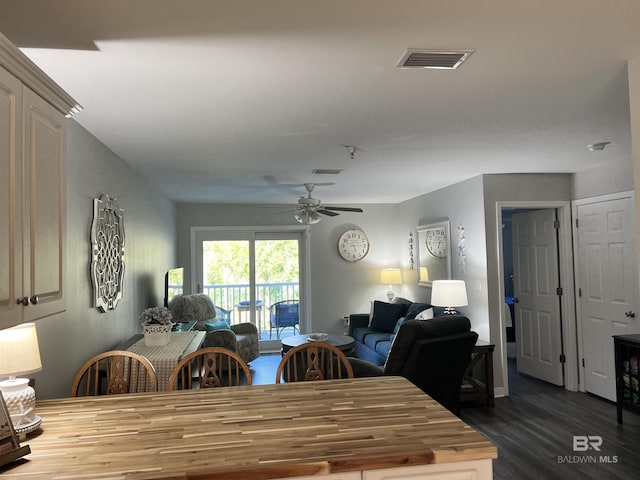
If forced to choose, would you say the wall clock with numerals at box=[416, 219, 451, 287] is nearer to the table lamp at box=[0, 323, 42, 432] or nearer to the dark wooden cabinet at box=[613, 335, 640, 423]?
the dark wooden cabinet at box=[613, 335, 640, 423]

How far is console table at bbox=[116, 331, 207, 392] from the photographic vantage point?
3250 millimetres

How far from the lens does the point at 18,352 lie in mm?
1744

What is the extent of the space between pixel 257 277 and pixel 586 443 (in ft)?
16.5

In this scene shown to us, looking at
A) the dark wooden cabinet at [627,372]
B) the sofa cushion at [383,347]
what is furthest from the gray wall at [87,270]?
the dark wooden cabinet at [627,372]

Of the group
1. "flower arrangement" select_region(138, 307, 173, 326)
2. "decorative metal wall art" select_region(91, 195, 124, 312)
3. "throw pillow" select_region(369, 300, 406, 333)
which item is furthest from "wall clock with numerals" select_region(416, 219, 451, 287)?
"decorative metal wall art" select_region(91, 195, 124, 312)

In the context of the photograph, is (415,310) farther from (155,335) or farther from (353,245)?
(155,335)

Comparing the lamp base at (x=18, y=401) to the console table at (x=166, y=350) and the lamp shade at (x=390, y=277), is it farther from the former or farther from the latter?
the lamp shade at (x=390, y=277)

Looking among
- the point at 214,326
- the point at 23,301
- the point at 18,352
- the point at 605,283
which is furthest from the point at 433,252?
the point at 23,301

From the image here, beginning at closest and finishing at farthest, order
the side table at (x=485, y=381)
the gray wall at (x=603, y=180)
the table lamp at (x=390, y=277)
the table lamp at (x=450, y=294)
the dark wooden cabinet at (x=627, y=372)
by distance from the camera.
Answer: the dark wooden cabinet at (x=627, y=372)
the gray wall at (x=603, y=180)
the side table at (x=485, y=381)
the table lamp at (x=450, y=294)
the table lamp at (x=390, y=277)

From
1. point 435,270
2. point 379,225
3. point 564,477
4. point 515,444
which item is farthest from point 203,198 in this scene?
point 564,477

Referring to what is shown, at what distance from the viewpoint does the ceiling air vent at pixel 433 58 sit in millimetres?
1977

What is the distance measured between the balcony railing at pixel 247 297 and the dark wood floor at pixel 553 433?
3.70 metres

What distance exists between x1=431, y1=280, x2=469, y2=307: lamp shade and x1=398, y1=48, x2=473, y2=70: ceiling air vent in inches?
125

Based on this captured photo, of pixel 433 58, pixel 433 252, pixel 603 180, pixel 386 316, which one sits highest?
pixel 433 58
